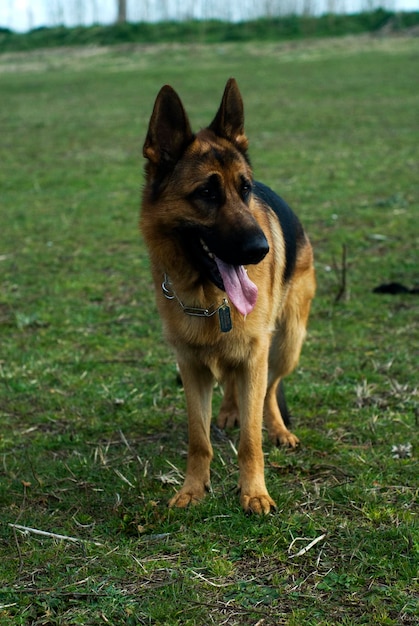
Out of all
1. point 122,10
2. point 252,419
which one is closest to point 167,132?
point 252,419

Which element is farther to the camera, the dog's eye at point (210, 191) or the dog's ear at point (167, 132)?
the dog's ear at point (167, 132)

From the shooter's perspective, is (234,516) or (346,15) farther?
(346,15)

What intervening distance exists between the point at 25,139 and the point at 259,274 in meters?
15.4

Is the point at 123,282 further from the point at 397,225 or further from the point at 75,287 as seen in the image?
the point at 397,225

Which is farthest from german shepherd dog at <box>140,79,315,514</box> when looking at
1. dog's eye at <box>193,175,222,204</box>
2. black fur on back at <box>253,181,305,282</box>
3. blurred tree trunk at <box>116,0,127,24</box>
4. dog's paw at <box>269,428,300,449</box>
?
blurred tree trunk at <box>116,0,127,24</box>

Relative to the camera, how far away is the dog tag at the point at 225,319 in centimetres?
384

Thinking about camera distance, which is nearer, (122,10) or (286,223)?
(286,223)

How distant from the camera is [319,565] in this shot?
331 cm

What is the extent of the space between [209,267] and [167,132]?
70cm

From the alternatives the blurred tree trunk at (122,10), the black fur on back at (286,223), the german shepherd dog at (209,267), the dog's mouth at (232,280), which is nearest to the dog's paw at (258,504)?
the german shepherd dog at (209,267)

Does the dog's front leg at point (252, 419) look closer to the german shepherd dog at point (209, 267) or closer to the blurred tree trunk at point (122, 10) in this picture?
the german shepherd dog at point (209, 267)

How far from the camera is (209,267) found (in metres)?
3.80

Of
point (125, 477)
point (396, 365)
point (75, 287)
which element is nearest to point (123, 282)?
point (75, 287)

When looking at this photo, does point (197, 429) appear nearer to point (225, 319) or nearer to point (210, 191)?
point (225, 319)
